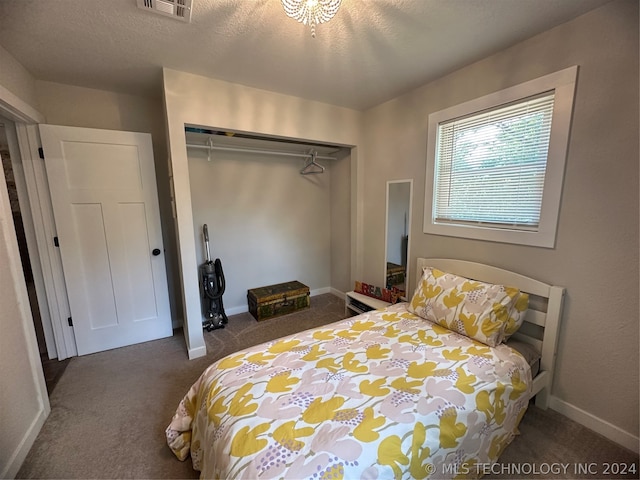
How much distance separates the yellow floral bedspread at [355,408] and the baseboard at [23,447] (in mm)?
756

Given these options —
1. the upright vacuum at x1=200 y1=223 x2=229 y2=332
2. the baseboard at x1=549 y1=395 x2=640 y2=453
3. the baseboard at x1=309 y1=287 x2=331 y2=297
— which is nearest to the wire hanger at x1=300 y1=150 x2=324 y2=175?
the upright vacuum at x1=200 y1=223 x2=229 y2=332

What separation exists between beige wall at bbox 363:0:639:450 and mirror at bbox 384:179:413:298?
886 millimetres

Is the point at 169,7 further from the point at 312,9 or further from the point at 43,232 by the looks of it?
the point at 43,232

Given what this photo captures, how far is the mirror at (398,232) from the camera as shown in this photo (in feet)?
8.52

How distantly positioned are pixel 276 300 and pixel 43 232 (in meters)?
2.20

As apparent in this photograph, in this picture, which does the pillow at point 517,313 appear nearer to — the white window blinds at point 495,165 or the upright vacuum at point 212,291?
the white window blinds at point 495,165

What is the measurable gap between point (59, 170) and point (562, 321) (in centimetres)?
395

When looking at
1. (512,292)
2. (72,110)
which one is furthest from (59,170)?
(512,292)

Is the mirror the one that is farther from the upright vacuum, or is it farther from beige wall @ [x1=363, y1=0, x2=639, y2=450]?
the upright vacuum

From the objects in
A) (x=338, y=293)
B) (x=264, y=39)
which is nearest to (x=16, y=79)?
(x=264, y=39)

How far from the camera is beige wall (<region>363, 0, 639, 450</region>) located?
1.40m

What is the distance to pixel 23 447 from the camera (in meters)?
1.48

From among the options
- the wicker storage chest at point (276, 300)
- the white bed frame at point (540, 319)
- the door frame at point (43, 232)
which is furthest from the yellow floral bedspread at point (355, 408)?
the door frame at point (43, 232)

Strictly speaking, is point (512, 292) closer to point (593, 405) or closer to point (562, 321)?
point (562, 321)
